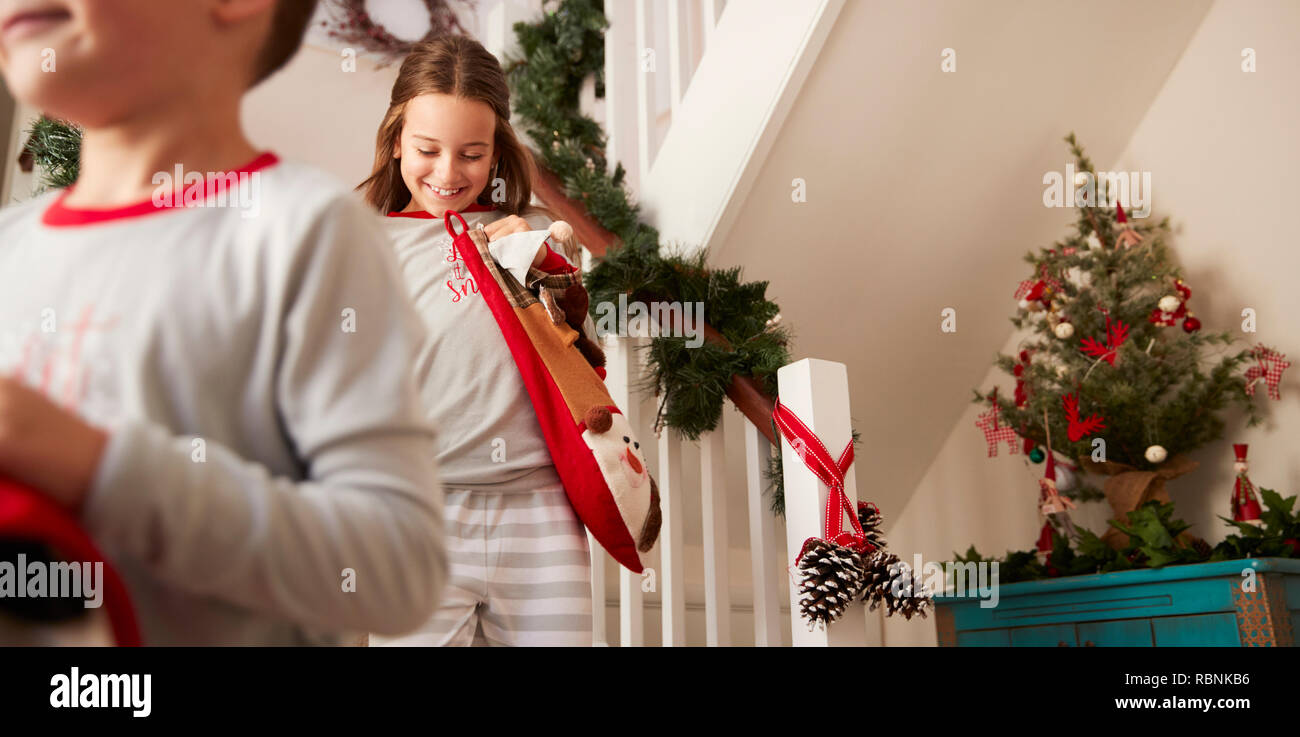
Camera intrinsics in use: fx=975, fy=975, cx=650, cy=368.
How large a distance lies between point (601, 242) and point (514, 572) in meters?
0.84

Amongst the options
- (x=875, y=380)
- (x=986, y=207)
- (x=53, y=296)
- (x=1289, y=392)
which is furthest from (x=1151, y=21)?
(x=53, y=296)

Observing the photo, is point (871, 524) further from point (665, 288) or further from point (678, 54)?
point (678, 54)

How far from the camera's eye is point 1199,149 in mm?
2445

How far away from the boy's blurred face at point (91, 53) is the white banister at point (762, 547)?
114 cm

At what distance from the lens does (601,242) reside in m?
1.73

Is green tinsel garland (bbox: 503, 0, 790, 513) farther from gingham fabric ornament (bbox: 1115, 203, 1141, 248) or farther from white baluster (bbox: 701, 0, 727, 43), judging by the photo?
gingham fabric ornament (bbox: 1115, 203, 1141, 248)

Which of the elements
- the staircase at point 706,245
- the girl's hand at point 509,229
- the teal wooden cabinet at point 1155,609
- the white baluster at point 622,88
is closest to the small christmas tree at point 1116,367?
the teal wooden cabinet at point 1155,609

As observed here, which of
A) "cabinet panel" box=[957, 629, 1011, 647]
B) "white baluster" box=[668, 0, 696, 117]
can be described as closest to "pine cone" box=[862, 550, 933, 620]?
"cabinet panel" box=[957, 629, 1011, 647]

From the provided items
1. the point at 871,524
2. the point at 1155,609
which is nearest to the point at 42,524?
the point at 871,524

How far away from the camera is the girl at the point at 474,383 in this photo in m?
0.98

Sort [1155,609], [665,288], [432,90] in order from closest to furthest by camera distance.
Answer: [432,90] → [665,288] → [1155,609]

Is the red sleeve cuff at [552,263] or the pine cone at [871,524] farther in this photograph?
the pine cone at [871,524]

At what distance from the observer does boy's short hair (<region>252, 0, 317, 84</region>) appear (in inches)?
22.0

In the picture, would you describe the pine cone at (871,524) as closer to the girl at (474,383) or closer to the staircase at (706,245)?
the staircase at (706,245)
